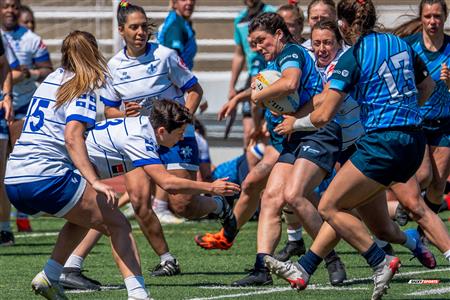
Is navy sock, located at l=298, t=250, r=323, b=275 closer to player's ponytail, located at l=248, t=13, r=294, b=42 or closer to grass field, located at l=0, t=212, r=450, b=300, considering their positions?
grass field, located at l=0, t=212, r=450, b=300

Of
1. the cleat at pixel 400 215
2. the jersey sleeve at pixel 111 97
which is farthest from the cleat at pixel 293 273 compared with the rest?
the cleat at pixel 400 215

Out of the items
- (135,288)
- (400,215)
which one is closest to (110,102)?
(135,288)

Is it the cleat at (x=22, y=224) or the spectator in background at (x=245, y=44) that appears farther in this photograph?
the spectator in background at (x=245, y=44)

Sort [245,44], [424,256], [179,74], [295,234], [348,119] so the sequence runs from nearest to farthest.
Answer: [348,119] → [424,256] → [179,74] → [295,234] → [245,44]

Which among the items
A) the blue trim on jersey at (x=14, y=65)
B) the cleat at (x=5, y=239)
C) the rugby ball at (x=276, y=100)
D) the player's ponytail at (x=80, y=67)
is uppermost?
the player's ponytail at (x=80, y=67)

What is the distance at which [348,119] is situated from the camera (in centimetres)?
890

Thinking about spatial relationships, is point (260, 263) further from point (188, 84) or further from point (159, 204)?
point (159, 204)

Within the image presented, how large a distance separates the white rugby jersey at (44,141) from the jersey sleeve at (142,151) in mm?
358

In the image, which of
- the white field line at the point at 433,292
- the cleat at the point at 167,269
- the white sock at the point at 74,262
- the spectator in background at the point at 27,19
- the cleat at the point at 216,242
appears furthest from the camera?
the spectator in background at the point at 27,19

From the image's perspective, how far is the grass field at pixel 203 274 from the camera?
8.23 meters

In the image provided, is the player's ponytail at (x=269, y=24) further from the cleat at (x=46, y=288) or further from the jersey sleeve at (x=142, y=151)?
the cleat at (x=46, y=288)

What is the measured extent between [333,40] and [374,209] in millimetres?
1300

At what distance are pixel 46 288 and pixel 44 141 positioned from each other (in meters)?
0.90

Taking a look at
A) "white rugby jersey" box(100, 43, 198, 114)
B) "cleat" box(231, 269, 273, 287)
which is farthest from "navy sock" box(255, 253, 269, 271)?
"white rugby jersey" box(100, 43, 198, 114)
